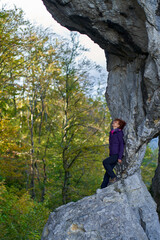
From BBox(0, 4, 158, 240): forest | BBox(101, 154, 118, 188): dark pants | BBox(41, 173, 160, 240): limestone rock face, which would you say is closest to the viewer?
BBox(41, 173, 160, 240): limestone rock face

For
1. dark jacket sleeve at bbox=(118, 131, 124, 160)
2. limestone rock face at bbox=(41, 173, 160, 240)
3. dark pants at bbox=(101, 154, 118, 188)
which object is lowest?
limestone rock face at bbox=(41, 173, 160, 240)

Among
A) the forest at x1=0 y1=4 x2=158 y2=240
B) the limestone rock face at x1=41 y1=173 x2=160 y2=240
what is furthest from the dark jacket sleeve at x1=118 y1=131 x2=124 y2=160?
the forest at x1=0 y1=4 x2=158 y2=240

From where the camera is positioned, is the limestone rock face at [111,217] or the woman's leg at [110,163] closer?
the limestone rock face at [111,217]

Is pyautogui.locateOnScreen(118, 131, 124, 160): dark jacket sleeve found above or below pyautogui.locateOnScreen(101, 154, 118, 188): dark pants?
above

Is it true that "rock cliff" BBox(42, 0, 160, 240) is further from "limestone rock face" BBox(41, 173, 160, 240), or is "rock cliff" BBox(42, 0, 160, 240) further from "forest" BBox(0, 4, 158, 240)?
"forest" BBox(0, 4, 158, 240)

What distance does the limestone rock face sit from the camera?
532 centimetres

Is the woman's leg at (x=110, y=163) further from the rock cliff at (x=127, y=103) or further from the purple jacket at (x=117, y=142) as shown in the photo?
the rock cliff at (x=127, y=103)

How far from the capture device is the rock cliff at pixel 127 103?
5.48 meters

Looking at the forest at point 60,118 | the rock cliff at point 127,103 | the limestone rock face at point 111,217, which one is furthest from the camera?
the forest at point 60,118

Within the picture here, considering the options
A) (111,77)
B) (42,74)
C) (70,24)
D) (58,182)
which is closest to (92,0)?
(70,24)

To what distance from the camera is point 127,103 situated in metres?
7.18

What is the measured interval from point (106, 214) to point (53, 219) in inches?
53.2

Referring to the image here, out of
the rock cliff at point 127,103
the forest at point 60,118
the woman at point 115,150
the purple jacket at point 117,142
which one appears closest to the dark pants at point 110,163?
the woman at point 115,150

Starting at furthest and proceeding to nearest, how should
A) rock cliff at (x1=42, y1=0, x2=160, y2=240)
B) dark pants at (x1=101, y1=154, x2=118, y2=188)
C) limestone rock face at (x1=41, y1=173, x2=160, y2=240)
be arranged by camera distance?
dark pants at (x1=101, y1=154, x2=118, y2=188)
rock cliff at (x1=42, y1=0, x2=160, y2=240)
limestone rock face at (x1=41, y1=173, x2=160, y2=240)
